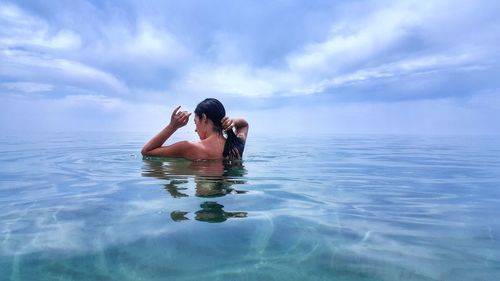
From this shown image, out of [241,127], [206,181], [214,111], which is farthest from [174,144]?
A: [241,127]

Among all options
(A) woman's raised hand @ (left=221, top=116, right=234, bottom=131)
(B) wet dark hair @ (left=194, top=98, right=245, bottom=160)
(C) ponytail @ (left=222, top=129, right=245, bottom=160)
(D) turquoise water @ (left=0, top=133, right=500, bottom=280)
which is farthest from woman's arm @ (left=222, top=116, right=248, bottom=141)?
(D) turquoise water @ (left=0, top=133, right=500, bottom=280)

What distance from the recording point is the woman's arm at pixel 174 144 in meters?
5.63

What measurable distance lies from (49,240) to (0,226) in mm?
654

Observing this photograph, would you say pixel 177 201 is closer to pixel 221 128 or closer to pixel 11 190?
pixel 11 190

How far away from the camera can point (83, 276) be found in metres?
1.80

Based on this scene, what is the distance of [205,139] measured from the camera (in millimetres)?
6480

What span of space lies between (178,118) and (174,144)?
47 centimetres

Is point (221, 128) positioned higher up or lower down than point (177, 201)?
higher up

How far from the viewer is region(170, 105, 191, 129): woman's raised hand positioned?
221 inches

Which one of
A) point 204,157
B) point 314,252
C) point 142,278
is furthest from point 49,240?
point 204,157

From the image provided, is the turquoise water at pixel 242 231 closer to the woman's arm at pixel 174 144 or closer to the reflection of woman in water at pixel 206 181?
the reflection of woman in water at pixel 206 181

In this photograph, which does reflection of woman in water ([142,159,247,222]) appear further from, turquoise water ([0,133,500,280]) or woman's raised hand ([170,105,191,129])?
woman's raised hand ([170,105,191,129])

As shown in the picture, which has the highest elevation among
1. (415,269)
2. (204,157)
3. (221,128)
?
(221,128)

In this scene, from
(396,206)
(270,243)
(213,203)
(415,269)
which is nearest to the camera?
(415,269)
